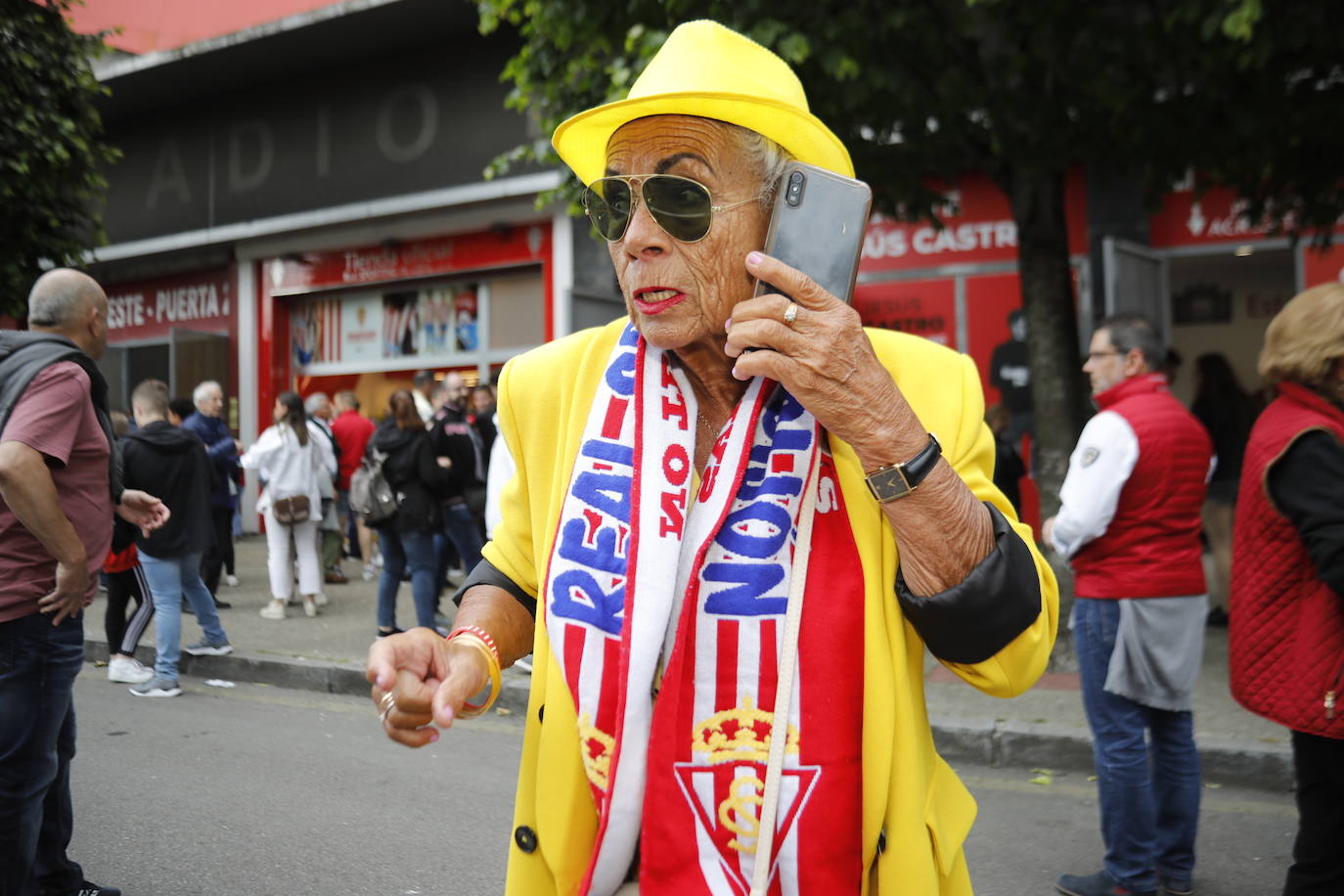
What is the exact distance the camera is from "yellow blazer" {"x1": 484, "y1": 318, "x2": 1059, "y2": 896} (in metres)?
1.55

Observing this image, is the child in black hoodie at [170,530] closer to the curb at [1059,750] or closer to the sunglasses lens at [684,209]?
the curb at [1059,750]

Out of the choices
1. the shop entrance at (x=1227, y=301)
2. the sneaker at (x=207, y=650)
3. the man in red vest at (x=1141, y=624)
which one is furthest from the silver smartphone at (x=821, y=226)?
the shop entrance at (x=1227, y=301)

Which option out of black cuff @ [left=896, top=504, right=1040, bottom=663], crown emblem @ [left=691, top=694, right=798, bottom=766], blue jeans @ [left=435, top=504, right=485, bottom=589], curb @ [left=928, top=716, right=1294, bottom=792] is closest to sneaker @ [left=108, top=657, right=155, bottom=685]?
blue jeans @ [left=435, top=504, right=485, bottom=589]

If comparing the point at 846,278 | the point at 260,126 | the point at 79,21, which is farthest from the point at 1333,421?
the point at 79,21

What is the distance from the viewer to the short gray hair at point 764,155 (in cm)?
172

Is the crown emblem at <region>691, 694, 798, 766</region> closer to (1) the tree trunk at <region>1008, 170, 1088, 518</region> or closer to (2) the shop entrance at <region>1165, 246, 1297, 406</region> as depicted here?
(1) the tree trunk at <region>1008, 170, 1088, 518</region>

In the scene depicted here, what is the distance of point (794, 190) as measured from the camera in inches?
64.9

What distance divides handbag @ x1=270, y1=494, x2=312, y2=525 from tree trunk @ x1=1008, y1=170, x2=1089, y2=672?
6.11m

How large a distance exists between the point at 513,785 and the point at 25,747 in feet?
8.75

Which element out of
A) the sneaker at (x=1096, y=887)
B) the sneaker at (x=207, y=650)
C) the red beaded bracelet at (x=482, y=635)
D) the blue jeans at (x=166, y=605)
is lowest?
the sneaker at (x=1096, y=887)

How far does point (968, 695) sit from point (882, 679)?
18.3ft

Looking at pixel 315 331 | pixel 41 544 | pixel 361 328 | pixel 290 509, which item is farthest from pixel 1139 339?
pixel 315 331

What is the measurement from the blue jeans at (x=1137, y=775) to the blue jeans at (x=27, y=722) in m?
3.41

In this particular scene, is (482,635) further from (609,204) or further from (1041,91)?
(1041,91)
